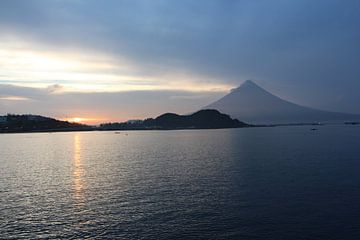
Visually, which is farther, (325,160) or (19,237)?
(325,160)

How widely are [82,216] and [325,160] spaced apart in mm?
28131

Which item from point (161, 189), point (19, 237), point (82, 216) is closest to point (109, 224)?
point (82, 216)

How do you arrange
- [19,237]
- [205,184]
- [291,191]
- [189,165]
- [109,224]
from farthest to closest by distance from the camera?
[189,165] < [205,184] < [291,191] < [109,224] < [19,237]

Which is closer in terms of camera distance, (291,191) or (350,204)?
(350,204)

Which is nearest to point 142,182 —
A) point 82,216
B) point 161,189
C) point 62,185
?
point 161,189

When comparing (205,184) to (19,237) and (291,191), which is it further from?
(19,237)

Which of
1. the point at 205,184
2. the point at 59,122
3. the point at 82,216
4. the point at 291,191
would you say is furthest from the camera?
the point at 59,122

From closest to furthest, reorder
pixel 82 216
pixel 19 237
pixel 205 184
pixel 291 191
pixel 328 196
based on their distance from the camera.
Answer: pixel 19 237 < pixel 82 216 < pixel 328 196 < pixel 291 191 < pixel 205 184

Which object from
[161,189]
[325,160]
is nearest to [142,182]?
[161,189]

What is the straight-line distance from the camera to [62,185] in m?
26.5

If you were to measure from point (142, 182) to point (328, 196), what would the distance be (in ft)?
41.5

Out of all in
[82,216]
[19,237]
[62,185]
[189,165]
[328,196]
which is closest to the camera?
[19,237]

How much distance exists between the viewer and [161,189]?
2327cm

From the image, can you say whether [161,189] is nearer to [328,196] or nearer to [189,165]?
[328,196]
